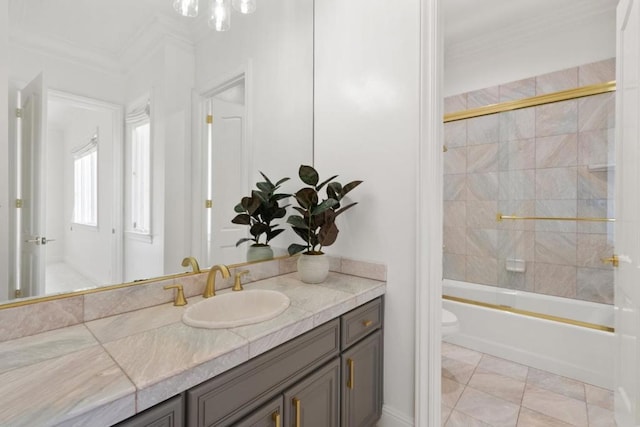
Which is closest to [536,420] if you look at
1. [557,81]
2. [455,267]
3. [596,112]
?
[455,267]

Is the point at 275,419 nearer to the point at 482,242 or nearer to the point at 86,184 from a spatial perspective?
the point at 86,184

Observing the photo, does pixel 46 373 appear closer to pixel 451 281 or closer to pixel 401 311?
pixel 401 311

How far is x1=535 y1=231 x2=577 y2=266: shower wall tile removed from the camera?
8.23ft

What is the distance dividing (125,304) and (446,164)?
302 cm

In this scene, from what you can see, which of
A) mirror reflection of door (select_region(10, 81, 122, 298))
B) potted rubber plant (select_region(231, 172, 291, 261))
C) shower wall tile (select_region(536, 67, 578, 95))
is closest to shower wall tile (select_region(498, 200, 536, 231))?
shower wall tile (select_region(536, 67, 578, 95))

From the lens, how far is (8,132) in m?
0.95

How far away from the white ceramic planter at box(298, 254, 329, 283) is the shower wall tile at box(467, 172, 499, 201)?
2124mm

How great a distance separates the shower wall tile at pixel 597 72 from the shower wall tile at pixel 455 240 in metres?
1.55

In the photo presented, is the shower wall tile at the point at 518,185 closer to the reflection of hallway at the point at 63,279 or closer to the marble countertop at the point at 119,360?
the marble countertop at the point at 119,360

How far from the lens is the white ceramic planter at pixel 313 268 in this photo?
5.06ft

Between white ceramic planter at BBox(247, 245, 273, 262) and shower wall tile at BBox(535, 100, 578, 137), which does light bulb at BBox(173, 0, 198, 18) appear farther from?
shower wall tile at BBox(535, 100, 578, 137)

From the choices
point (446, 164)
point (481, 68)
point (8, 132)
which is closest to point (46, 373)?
point (8, 132)

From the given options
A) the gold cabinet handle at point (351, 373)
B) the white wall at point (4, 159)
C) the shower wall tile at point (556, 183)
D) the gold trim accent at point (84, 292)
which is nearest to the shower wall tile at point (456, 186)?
the shower wall tile at point (556, 183)

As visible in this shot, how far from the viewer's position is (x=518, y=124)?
271cm
